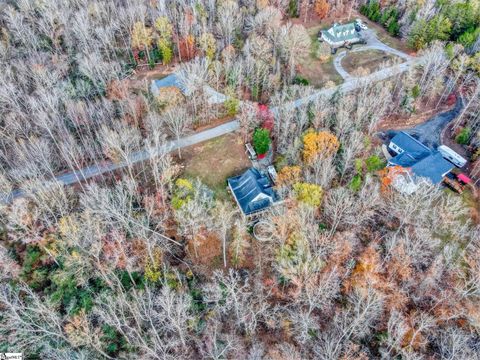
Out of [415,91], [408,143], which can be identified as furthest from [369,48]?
[408,143]

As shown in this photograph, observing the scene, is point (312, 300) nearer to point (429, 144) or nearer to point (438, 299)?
point (438, 299)

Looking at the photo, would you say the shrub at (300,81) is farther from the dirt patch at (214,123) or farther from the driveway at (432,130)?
the driveway at (432,130)

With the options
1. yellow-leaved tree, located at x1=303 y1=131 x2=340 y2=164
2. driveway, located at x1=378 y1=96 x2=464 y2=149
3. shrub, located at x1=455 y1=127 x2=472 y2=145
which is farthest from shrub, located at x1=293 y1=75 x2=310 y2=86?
shrub, located at x1=455 y1=127 x2=472 y2=145

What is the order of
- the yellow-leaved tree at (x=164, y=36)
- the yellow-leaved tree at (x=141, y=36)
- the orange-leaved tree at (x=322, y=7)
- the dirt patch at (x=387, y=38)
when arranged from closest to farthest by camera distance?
the yellow-leaved tree at (x=141, y=36), the yellow-leaved tree at (x=164, y=36), the dirt patch at (x=387, y=38), the orange-leaved tree at (x=322, y=7)

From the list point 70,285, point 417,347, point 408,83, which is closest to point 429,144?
point 408,83

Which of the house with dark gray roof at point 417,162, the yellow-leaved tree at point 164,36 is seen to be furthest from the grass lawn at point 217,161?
the yellow-leaved tree at point 164,36

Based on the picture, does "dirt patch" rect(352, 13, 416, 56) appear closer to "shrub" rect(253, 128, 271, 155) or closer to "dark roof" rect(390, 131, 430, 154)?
"dark roof" rect(390, 131, 430, 154)

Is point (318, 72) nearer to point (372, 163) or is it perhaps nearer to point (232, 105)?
point (232, 105)
